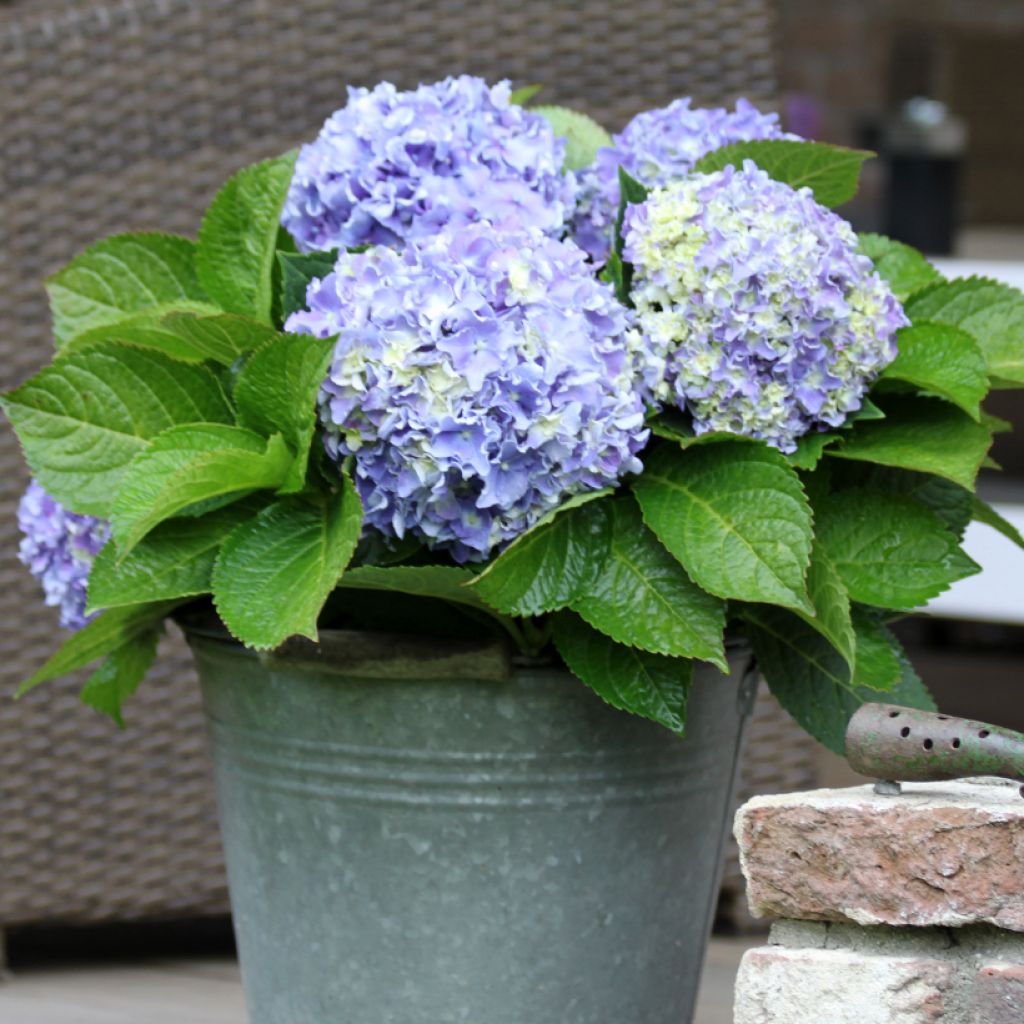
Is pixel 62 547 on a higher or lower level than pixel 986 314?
lower

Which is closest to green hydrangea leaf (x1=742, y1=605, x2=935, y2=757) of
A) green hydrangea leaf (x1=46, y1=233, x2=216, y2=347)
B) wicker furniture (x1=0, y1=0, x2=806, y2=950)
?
green hydrangea leaf (x1=46, y1=233, x2=216, y2=347)

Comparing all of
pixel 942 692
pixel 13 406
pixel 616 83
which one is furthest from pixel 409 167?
pixel 942 692

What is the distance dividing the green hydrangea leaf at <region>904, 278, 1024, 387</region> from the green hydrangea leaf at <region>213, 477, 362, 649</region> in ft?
1.31

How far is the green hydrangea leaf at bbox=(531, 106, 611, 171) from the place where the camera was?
1.13 m

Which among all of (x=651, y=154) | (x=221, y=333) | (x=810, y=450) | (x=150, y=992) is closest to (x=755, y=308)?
(x=810, y=450)

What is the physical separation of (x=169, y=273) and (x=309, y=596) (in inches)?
13.0

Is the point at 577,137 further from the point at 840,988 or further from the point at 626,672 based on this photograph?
the point at 840,988

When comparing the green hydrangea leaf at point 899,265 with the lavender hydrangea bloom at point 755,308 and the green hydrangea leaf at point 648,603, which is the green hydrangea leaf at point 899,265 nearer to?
the lavender hydrangea bloom at point 755,308

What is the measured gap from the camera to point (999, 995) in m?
0.81

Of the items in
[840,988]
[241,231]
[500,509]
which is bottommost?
[840,988]

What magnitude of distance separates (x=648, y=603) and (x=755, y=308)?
0.56 ft

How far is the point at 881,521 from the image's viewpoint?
Result: 96 cm

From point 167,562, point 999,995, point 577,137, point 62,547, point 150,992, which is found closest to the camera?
point 999,995

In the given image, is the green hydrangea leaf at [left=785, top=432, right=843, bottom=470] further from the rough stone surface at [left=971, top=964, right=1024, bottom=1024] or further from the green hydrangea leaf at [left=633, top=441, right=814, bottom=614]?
the rough stone surface at [left=971, top=964, right=1024, bottom=1024]
